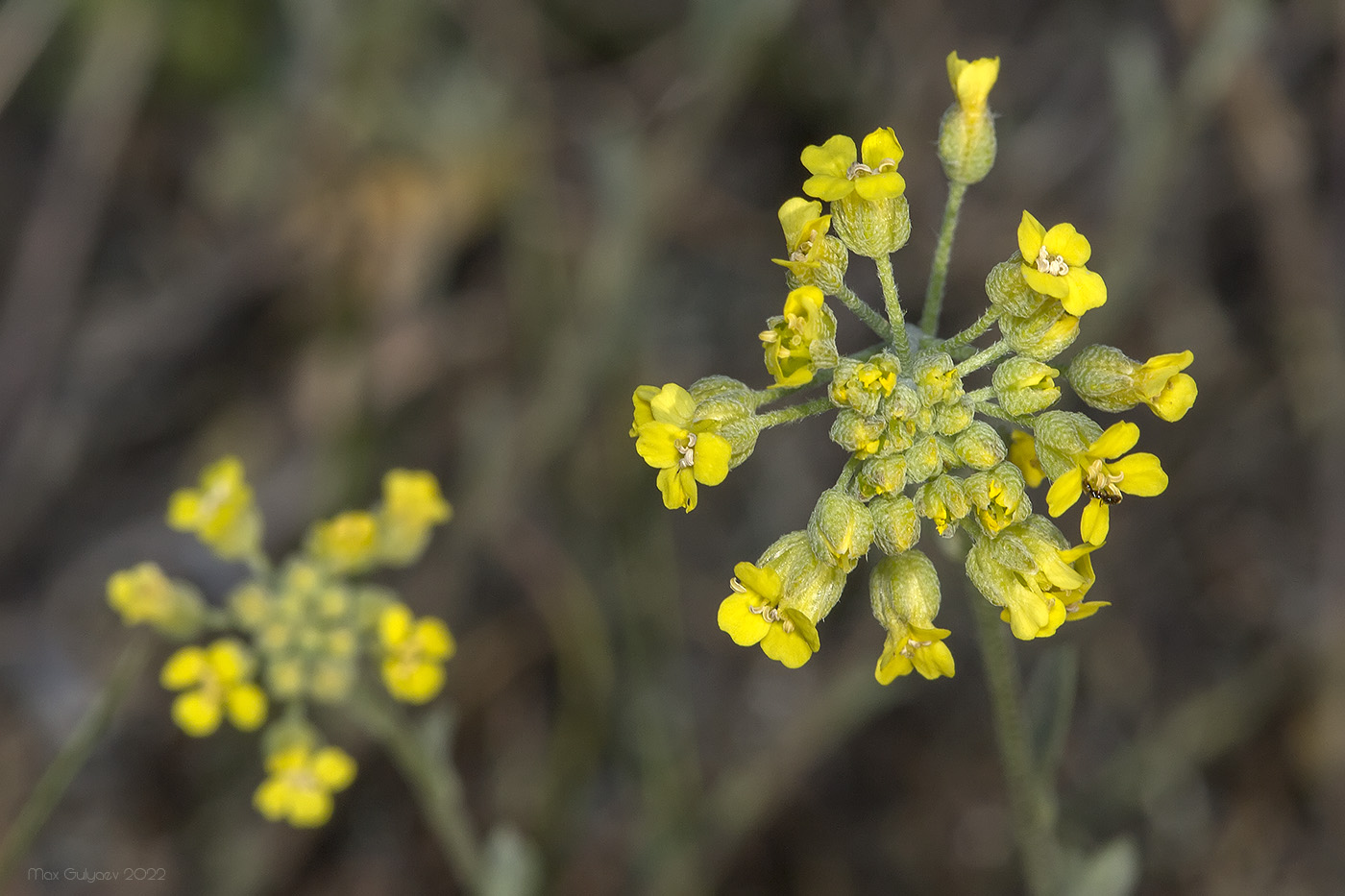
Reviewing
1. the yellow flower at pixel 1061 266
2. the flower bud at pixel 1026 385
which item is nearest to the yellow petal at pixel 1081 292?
the yellow flower at pixel 1061 266

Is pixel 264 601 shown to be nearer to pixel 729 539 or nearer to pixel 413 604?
pixel 413 604

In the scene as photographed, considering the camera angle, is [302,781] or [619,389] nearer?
[302,781]

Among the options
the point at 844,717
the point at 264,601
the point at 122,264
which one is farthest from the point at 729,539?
the point at 122,264

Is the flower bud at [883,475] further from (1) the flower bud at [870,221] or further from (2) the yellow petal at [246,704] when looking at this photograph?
(2) the yellow petal at [246,704]

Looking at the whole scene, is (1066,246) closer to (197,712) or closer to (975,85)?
(975,85)

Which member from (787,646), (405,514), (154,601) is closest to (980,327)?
(787,646)

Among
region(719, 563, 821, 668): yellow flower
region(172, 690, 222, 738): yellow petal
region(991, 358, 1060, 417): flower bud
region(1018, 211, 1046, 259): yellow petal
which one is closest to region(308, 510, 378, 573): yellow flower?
region(172, 690, 222, 738): yellow petal
